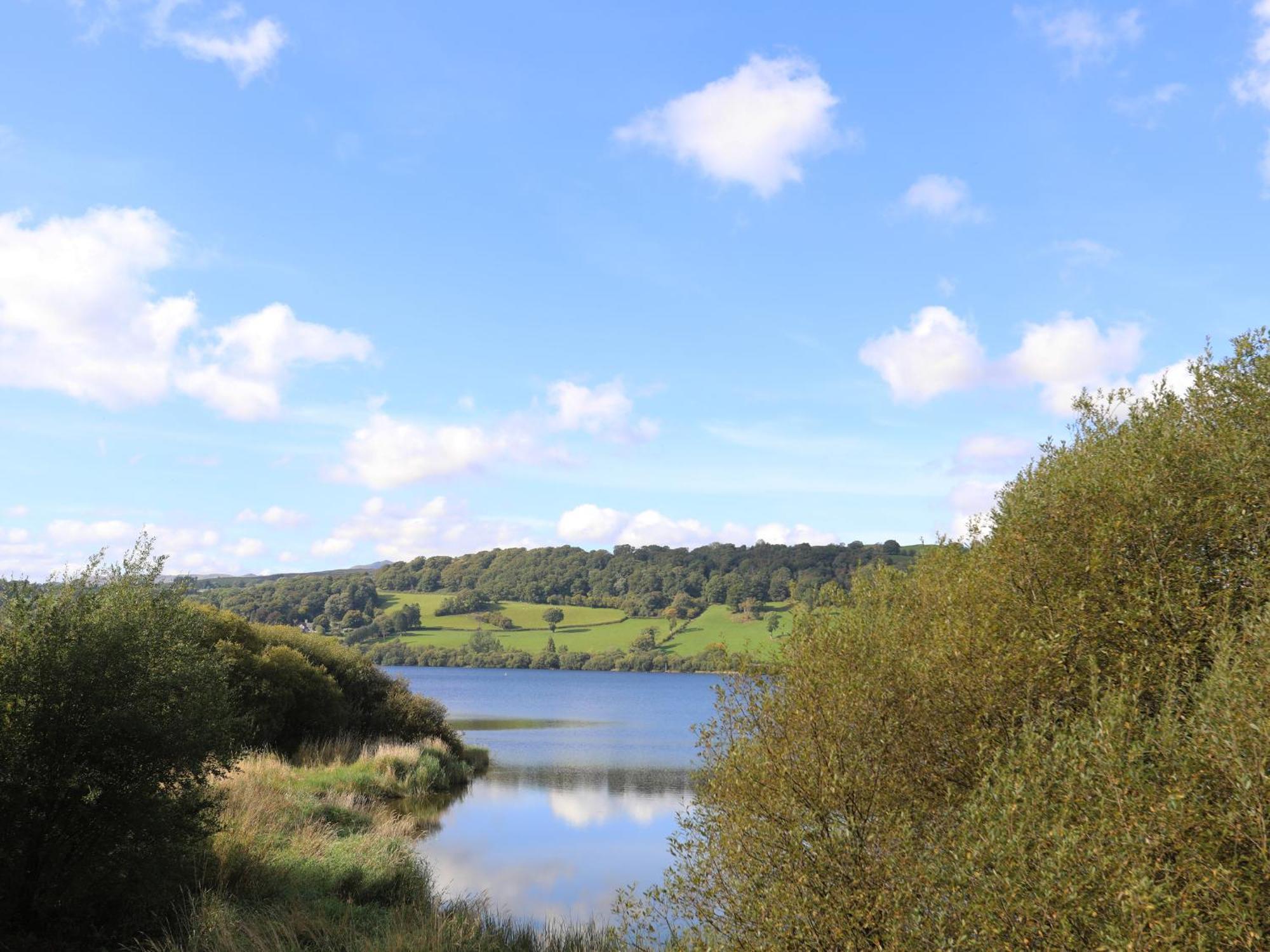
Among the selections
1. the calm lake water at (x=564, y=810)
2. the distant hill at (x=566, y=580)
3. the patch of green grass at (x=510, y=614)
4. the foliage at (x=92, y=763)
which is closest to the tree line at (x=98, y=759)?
the foliage at (x=92, y=763)

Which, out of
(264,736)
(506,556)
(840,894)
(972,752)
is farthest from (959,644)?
(506,556)

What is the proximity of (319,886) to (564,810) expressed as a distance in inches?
655

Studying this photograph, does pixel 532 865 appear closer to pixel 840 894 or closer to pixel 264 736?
pixel 264 736

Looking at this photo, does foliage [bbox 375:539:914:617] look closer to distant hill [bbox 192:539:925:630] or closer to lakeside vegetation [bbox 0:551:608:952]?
distant hill [bbox 192:539:925:630]

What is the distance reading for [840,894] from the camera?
368 inches

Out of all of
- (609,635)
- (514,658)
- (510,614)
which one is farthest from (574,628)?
(514,658)

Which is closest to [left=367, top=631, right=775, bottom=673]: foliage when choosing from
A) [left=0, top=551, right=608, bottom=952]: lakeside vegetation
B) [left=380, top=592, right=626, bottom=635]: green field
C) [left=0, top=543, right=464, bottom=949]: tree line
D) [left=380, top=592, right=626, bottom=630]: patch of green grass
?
[left=380, top=592, right=626, bottom=635]: green field

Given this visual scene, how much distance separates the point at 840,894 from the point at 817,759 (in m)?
1.79

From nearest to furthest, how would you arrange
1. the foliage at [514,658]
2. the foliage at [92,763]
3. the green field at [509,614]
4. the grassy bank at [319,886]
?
the foliage at [92,763]
the grassy bank at [319,886]
the foliage at [514,658]
the green field at [509,614]

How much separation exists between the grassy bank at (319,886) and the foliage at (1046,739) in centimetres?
326

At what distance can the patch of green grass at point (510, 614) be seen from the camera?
142500 mm

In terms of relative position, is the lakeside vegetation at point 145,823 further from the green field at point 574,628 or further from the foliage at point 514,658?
the foliage at point 514,658

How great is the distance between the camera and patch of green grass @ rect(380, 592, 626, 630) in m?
142

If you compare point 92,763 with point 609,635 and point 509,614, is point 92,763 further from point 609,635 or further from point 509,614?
point 509,614
